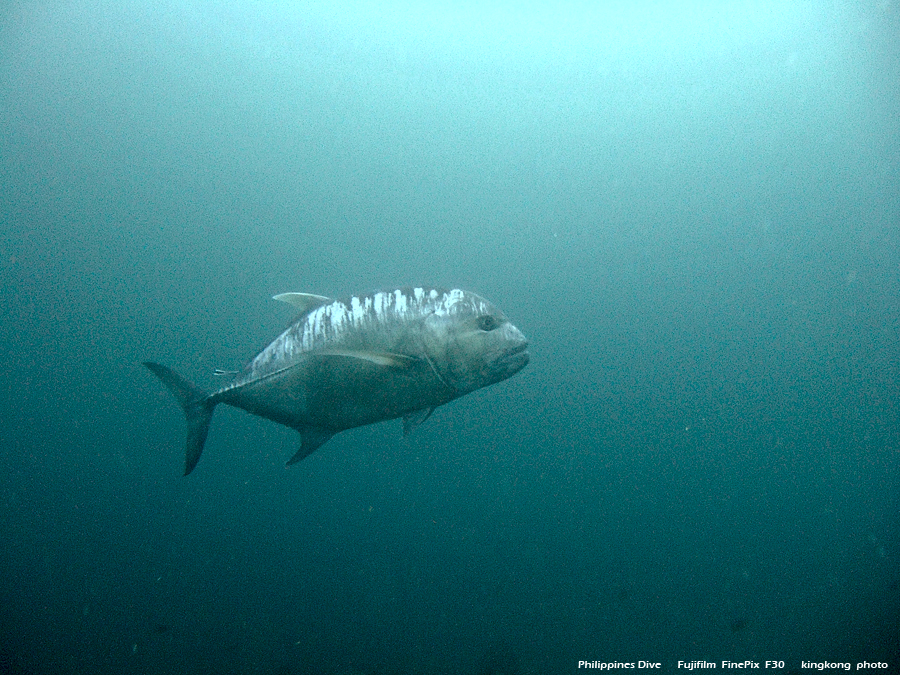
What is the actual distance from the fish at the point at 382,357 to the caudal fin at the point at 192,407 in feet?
1.02

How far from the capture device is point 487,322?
2586mm

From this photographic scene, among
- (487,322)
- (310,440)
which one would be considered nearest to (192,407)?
(310,440)

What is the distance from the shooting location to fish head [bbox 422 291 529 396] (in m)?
2.53

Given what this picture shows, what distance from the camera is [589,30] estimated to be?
2286cm

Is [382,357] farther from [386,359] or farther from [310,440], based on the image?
[310,440]

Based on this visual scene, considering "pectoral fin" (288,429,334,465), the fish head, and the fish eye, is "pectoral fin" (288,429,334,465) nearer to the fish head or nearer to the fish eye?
the fish head

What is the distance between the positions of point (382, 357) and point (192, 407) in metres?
1.67

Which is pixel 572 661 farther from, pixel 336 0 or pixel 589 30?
pixel 589 30

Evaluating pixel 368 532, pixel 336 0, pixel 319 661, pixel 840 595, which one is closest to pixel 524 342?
pixel 319 661

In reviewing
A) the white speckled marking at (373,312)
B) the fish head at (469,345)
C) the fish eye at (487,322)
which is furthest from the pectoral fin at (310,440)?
the fish eye at (487,322)

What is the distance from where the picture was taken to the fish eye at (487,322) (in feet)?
8.43

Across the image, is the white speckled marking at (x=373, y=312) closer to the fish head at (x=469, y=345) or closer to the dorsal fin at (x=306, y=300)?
the fish head at (x=469, y=345)

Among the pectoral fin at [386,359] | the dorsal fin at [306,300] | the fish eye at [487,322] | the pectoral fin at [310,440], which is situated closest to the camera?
the pectoral fin at [386,359]

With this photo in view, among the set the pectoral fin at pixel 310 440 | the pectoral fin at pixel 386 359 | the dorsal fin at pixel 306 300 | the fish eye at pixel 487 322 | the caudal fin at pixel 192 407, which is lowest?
the pectoral fin at pixel 310 440
